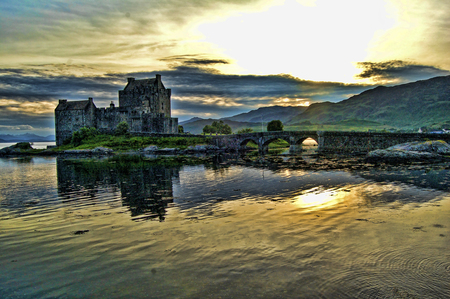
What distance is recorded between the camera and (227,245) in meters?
11.1

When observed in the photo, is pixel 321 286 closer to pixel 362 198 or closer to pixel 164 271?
pixel 164 271

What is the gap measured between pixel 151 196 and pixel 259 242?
12.0 m

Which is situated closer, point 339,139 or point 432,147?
point 432,147

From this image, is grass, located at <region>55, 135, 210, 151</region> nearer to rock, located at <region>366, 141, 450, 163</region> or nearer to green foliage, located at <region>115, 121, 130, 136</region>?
green foliage, located at <region>115, 121, 130, 136</region>

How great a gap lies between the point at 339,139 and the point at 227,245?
250 feet

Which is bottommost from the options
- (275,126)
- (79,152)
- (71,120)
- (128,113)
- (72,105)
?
(79,152)

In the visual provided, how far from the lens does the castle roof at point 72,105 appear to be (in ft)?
318

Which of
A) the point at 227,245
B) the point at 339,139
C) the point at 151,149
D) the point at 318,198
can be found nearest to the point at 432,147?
the point at 339,139

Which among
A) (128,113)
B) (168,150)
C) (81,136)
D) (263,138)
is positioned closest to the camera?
(168,150)

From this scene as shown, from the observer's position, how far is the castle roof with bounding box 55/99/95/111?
9679 centimetres

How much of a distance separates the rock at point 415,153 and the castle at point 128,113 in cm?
6721

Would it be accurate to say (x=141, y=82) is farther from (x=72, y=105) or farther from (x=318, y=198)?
(x=318, y=198)

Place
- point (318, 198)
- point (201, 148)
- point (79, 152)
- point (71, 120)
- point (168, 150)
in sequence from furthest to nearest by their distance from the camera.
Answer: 1. point (71, 120)
2. point (201, 148)
3. point (79, 152)
4. point (168, 150)
5. point (318, 198)

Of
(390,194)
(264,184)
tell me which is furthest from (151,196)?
(390,194)
